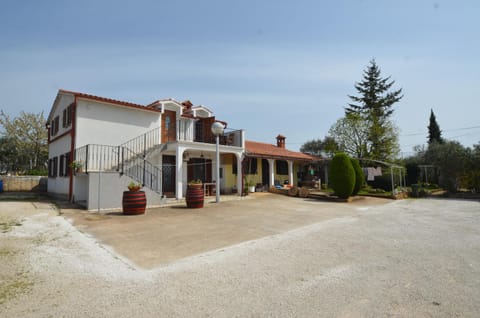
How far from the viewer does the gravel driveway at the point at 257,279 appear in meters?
2.80

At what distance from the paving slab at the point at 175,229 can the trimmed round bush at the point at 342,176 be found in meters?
5.37

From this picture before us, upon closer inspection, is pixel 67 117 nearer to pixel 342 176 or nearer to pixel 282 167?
pixel 342 176

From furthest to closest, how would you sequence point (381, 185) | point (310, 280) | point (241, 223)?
point (381, 185), point (241, 223), point (310, 280)

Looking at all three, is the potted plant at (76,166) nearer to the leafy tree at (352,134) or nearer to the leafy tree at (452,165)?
the leafy tree at (352,134)

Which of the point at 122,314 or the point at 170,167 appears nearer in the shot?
the point at 122,314

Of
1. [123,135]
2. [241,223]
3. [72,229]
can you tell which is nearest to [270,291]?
[241,223]

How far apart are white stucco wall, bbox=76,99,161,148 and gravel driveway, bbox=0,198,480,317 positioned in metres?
6.68

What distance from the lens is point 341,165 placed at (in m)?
14.8

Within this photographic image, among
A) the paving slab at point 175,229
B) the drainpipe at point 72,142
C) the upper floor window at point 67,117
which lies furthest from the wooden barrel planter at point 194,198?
the upper floor window at point 67,117

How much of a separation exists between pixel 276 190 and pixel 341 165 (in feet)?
16.0

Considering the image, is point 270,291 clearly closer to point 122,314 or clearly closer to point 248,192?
point 122,314

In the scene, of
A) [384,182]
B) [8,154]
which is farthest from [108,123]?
[8,154]

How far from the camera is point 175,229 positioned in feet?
22.8

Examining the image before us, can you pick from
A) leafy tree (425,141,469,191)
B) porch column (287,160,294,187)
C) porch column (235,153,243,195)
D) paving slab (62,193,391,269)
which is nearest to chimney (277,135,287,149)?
porch column (287,160,294,187)
